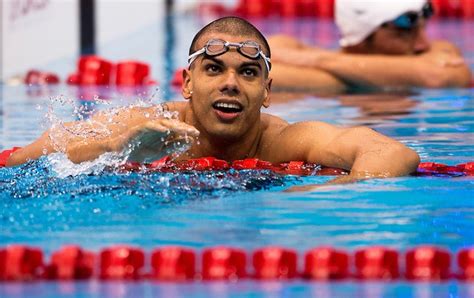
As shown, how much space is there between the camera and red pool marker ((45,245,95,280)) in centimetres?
334

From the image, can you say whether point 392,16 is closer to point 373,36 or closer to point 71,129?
point 373,36

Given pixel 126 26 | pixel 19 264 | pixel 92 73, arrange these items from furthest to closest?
pixel 126 26
pixel 92 73
pixel 19 264

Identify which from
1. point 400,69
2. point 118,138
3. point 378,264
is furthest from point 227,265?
point 400,69

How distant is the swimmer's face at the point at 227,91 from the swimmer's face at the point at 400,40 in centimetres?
344

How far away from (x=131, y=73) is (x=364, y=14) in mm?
1747

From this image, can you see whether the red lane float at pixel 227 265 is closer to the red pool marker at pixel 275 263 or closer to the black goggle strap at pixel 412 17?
the red pool marker at pixel 275 263

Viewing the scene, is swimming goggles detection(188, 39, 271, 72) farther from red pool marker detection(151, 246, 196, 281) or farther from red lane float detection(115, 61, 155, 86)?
red lane float detection(115, 61, 155, 86)

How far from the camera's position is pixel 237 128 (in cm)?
470

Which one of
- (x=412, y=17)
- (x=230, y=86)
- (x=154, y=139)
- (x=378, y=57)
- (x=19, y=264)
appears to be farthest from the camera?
(x=378, y=57)

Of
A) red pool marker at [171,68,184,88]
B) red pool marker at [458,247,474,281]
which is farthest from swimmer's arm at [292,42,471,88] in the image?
red pool marker at [458,247,474,281]

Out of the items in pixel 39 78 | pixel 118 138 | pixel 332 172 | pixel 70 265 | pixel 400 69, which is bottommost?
pixel 39 78

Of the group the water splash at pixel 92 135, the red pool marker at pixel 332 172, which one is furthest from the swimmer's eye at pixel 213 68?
the red pool marker at pixel 332 172

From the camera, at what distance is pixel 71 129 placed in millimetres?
4863

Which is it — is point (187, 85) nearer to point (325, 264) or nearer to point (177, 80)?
point (325, 264)
